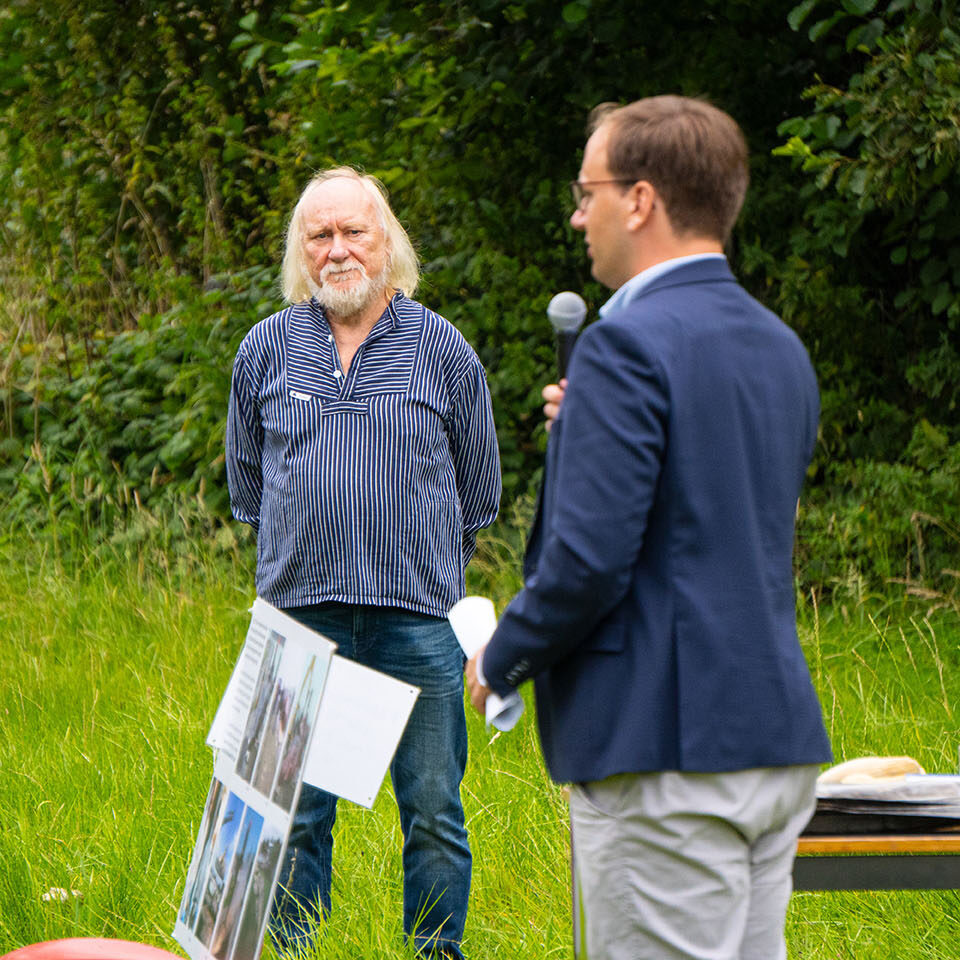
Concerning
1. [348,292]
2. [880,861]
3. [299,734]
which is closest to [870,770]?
[880,861]

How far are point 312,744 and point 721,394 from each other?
1.03 m

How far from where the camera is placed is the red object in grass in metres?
2.29

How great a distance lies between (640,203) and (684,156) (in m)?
0.09

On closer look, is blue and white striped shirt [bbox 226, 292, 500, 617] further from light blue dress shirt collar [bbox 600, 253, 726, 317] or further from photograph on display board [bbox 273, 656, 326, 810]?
light blue dress shirt collar [bbox 600, 253, 726, 317]

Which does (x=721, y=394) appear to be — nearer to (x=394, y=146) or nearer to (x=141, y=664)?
(x=141, y=664)

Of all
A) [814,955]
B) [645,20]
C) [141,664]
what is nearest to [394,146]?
[645,20]

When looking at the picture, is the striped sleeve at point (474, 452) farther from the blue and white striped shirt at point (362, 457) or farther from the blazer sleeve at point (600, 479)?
the blazer sleeve at point (600, 479)

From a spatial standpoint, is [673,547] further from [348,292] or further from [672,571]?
[348,292]

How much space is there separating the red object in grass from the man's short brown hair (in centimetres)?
150

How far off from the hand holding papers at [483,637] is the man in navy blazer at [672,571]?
97 millimetres

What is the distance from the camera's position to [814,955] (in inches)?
126

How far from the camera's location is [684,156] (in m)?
1.87

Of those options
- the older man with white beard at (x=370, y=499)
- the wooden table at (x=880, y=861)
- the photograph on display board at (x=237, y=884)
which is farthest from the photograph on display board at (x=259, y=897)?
the wooden table at (x=880, y=861)

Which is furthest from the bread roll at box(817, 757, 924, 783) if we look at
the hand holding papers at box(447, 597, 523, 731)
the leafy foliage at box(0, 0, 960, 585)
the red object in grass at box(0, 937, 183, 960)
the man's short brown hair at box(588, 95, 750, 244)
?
the leafy foliage at box(0, 0, 960, 585)
